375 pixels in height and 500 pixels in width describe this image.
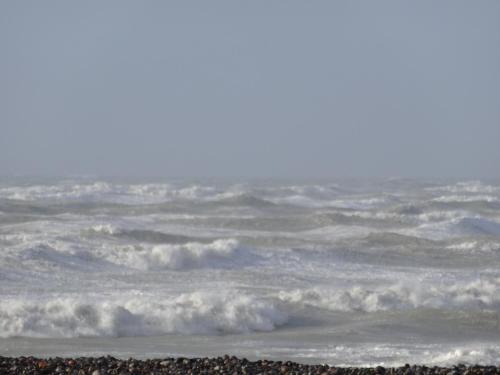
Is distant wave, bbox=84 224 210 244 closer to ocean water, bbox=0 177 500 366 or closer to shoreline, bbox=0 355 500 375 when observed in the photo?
ocean water, bbox=0 177 500 366

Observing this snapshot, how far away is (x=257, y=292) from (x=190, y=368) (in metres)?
8.69

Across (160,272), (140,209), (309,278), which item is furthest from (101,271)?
(140,209)

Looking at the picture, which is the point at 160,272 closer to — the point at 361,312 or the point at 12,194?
the point at 361,312

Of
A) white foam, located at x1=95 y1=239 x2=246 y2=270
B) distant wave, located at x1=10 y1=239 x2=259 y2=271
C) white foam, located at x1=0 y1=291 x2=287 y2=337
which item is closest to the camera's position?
white foam, located at x1=0 y1=291 x2=287 y2=337

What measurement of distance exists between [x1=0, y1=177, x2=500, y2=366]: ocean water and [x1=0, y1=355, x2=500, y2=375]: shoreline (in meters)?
1.94

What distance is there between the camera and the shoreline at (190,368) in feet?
32.8

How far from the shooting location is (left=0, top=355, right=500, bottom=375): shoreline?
999cm

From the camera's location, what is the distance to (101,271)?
22453 mm

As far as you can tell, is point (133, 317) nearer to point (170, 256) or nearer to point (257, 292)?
point (257, 292)

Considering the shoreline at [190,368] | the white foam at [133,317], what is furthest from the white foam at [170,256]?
the shoreline at [190,368]

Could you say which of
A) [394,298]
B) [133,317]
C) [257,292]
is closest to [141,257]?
[257,292]

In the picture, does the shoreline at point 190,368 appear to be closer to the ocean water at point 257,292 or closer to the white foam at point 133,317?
the ocean water at point 257,292

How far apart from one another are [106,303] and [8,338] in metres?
1.95

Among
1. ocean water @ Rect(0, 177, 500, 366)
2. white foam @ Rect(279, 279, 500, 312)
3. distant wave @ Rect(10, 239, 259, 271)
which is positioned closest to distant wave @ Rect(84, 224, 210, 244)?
ocean water @ Rect(0, 177, 500, 366)
